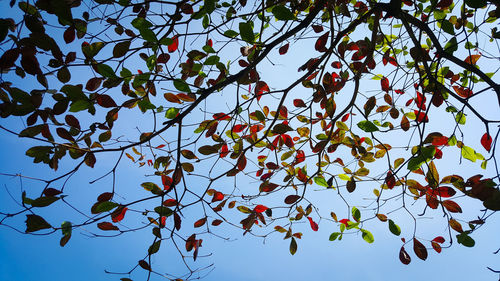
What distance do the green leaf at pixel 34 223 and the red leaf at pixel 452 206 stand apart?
61.5 inches

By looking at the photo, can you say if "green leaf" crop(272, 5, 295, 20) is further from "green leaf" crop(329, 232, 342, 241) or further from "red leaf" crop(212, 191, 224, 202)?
"green leaf" crop(329, 232, 342, 241)

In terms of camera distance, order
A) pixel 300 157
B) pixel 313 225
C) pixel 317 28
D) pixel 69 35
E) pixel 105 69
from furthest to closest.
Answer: pixel 313 225, pixel 300 157, pixel 317 28, pixel 69 35, pixel 105 69

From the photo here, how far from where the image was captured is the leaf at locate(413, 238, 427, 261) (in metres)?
1.23

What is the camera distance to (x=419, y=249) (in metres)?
1.24

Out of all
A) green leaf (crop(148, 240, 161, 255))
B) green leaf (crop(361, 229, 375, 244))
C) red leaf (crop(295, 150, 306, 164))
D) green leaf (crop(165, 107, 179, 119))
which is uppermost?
green leaf (crop(165, 107, 179, 119))

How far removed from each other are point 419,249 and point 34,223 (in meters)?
1.50

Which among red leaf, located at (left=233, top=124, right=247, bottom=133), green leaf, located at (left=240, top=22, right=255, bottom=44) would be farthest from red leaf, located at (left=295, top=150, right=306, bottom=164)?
green leaf, located at (left=240, top=22, right=255, bottom=44)

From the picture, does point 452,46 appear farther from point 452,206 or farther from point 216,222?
point 216,222

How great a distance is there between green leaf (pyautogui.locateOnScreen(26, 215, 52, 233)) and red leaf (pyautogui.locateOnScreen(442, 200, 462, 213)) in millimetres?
1561

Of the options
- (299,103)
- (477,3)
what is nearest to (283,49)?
(299,103)

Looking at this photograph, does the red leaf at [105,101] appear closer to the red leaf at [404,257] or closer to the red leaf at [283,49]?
the red leaf at [283,49]

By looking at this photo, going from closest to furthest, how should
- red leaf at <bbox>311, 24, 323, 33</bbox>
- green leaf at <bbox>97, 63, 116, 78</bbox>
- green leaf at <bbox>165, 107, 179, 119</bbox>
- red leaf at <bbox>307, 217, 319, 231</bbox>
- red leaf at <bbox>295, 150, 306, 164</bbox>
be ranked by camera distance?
green leaf at <bbox>97, 63, 116, 78</bbox>
green leaf at <bbox>165, 107, 179, 119</bbox>
red leaf at <bbox>311, 24, 323, 33</bbox>
red leaf at <bbox>295, 150, 306, 164</bbox>
red leaf at <bbox>307, 217, 319, 231</bbox>

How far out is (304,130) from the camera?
1.67 m

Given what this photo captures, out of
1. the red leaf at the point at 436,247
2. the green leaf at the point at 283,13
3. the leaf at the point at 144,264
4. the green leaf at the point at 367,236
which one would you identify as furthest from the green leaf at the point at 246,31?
the red leaf at the point at 436,247
